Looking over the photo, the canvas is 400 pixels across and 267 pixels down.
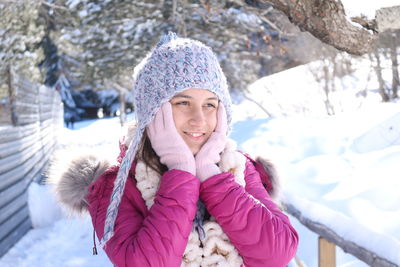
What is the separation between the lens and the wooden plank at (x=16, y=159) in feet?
16.6

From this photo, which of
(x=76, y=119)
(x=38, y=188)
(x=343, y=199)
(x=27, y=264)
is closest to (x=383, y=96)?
(x=343, y=199)

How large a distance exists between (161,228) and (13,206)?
4194 mm

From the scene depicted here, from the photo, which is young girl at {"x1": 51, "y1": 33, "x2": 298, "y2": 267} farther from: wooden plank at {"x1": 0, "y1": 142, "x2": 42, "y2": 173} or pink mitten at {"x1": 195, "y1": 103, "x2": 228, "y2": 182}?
wooden plank at {"x1": 0, "y1": 142, "x2": 42, "y2": 173}

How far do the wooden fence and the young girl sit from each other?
3.36m

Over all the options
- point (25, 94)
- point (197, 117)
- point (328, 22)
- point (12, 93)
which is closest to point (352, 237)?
point (328, 22)

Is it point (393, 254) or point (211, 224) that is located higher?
point (211, 224)

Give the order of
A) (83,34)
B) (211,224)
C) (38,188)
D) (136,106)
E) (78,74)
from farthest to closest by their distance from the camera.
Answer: (78,74), (83,34), (38,188), (136,106), (211,224)

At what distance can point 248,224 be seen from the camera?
1726 millimetres

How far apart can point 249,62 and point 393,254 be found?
13.9 meters

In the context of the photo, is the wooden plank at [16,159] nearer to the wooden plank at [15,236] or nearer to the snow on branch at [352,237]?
the wooden plank at [15,236]

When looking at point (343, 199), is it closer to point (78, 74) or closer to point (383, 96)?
point (383, 96)

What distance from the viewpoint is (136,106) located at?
2.11 metres

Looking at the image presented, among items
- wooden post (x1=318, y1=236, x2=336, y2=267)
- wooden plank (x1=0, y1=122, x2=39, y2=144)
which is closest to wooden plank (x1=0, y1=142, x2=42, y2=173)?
wooden plank (x1=0, y1=122, x2=39, y2=144)

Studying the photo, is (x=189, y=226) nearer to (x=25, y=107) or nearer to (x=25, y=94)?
(x=25, y=107)
